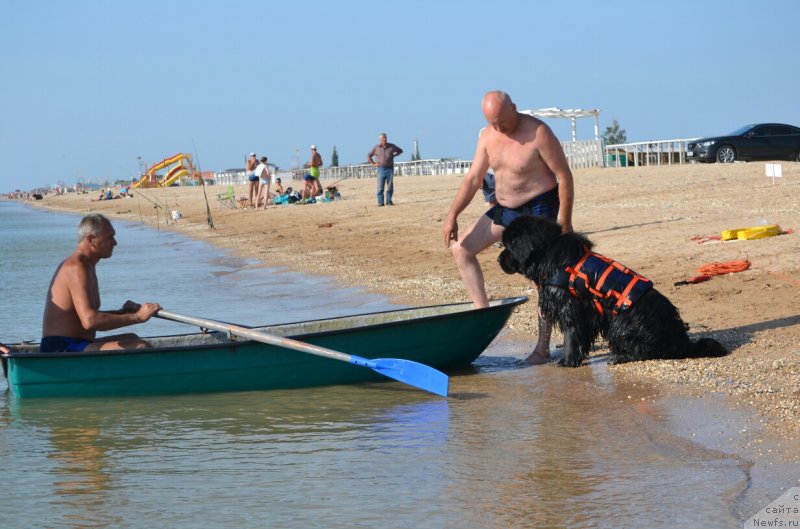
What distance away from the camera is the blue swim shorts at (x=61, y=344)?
6.81 m

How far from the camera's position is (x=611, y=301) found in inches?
260

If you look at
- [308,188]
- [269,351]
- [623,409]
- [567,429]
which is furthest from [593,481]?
[308,188]

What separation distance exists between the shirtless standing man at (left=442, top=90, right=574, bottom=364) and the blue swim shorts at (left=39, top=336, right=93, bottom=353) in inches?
105

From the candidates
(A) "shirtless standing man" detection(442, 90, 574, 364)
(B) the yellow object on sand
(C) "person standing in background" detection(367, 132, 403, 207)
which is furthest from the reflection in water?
(C) "person standing in background" detection(367, 132, 403, 207)

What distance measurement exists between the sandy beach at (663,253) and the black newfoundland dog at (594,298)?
6.0 inches

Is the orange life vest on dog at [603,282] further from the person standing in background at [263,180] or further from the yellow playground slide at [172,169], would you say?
the yellow playground slide at [172,169]

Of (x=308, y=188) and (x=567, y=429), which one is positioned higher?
(x=308, y=188)

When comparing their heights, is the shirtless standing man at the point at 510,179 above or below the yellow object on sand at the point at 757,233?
above

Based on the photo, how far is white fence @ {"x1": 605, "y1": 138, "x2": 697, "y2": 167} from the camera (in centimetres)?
3253

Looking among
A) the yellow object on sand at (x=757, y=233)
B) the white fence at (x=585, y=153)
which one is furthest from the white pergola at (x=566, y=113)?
the yellow object on sand at (x=757, y=233)

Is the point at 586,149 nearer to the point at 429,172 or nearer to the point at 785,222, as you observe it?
the point at 429,172

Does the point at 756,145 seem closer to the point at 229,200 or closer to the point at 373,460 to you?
the point at 229,200

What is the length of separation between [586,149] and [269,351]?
2992 centimetres

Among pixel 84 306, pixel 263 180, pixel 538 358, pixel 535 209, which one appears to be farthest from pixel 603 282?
pixel 263 180
